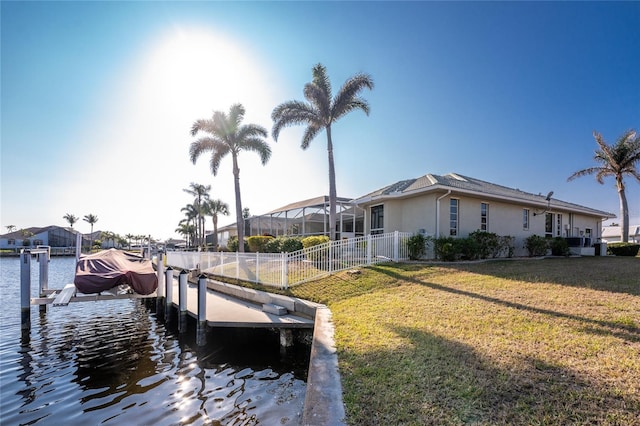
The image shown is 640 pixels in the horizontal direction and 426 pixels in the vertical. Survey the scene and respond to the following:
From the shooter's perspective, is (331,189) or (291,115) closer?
(331,189)

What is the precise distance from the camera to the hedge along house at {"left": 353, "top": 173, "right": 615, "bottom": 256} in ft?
45.2

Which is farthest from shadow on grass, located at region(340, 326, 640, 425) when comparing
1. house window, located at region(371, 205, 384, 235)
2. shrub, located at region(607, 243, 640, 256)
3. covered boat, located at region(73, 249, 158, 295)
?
shrub, located at region(607, 243, 640, 256)

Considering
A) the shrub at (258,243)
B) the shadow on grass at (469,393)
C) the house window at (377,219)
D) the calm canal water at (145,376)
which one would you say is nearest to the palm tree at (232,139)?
the shrub at (258,243)

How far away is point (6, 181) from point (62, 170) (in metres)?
1.99

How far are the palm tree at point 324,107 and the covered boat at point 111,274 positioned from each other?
8.37 m

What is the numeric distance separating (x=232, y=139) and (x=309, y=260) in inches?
516

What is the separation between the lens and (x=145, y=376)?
5.89 metres

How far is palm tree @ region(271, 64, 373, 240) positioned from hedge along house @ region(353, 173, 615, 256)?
111 inches

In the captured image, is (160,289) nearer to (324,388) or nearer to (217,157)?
(324,388)

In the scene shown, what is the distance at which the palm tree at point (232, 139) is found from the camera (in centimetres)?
2027

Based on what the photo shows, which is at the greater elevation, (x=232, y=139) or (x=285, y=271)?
(x=232, y=139)

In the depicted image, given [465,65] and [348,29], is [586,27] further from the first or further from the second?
[348,29]

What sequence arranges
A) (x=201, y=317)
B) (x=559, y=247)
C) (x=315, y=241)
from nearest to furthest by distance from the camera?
(x=201, y=317)
(x=315, y=241)
(x=559, y=247)

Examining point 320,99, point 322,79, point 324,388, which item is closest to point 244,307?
point 324,388
